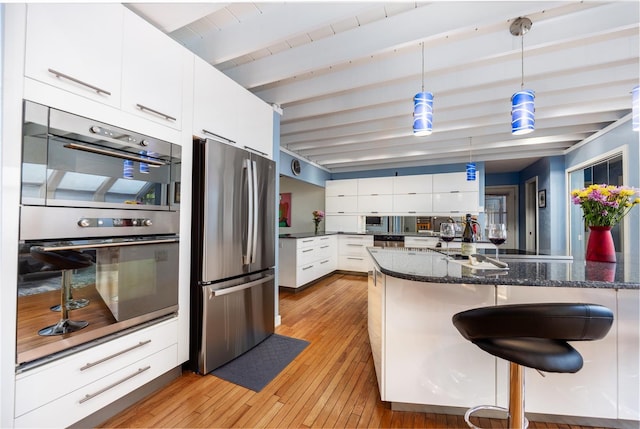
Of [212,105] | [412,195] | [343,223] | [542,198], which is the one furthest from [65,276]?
[542,198]

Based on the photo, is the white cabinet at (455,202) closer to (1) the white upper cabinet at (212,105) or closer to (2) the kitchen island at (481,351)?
(2) the kitchen island at (481,351)

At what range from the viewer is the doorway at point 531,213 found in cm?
582

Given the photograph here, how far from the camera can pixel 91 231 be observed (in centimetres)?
135

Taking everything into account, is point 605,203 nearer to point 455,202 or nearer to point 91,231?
point 91,231

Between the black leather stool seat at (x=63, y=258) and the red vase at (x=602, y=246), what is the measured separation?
313 centimetres

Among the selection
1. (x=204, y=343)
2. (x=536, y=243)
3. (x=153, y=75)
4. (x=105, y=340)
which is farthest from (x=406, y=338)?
(x=536, y=243)

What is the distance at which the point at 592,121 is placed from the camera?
3324 millimetres

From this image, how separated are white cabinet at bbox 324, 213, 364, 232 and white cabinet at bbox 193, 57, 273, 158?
3584 millimetres

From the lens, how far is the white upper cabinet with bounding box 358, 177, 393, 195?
226 inches

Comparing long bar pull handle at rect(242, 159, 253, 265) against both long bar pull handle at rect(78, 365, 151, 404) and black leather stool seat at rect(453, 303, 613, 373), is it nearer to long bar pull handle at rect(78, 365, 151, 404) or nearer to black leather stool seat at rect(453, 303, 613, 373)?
long bar pull handle at rect(78, 365, 151, 404)

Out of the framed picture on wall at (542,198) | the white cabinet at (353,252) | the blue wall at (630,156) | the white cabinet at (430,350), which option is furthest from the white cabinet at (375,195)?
the white cabinet at (430,350)

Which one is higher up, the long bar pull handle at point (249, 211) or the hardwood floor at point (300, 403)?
the long bar pull handle at point (249, 211)

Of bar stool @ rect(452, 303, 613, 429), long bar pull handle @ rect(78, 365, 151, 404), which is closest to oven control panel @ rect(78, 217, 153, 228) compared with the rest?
long bar pull handle @ rect(78, 365, 151, 404)

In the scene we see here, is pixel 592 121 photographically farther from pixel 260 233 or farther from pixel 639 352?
pixel 260 233
